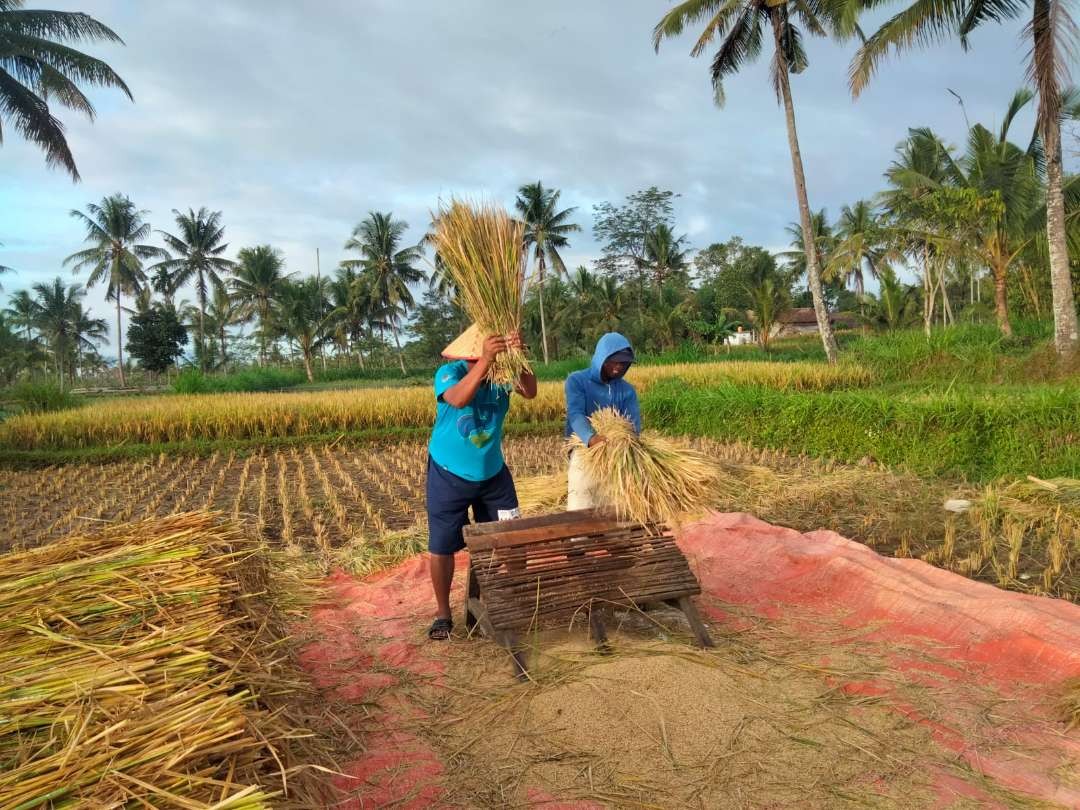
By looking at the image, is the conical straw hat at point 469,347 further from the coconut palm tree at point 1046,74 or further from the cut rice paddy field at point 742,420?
the coconut palm tree at point 1046,74

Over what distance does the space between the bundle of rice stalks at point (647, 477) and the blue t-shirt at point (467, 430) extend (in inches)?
17.5

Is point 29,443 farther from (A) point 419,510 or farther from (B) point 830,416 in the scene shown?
(B) point 830,416

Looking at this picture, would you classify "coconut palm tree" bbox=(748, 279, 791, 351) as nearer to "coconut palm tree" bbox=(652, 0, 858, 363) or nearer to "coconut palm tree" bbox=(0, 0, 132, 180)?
"coconut palm tree" bbox=(652, 0, 858, 363)

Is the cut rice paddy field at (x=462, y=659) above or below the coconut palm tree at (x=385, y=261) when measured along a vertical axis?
below

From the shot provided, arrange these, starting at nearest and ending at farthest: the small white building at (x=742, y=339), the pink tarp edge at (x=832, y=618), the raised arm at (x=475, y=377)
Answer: the pink tarp edge at (x=832, y=618), the raised arm at (x=475, y=377), the small white building at (x=742, y=339)

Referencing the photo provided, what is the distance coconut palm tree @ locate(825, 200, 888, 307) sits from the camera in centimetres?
1683

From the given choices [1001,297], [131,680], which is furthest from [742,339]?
[131,680]

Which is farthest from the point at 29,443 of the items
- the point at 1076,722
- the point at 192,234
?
the point at 192,234

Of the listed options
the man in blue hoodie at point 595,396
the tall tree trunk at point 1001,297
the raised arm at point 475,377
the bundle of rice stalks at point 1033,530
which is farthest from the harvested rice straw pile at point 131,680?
the tall tree trunk at point 1001,297

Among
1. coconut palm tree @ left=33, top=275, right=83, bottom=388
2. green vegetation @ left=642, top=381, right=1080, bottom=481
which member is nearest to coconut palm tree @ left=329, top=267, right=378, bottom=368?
coconut palm tree @ left=33, top=275, right=83, bottom=388

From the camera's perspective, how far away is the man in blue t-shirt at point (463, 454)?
9.57 feet

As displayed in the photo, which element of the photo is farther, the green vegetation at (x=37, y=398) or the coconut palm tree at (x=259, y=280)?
the coconut palm tree at (x=259, y=280)

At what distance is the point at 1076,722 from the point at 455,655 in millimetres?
2188

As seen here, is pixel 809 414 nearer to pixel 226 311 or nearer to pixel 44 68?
pixel 44 68
